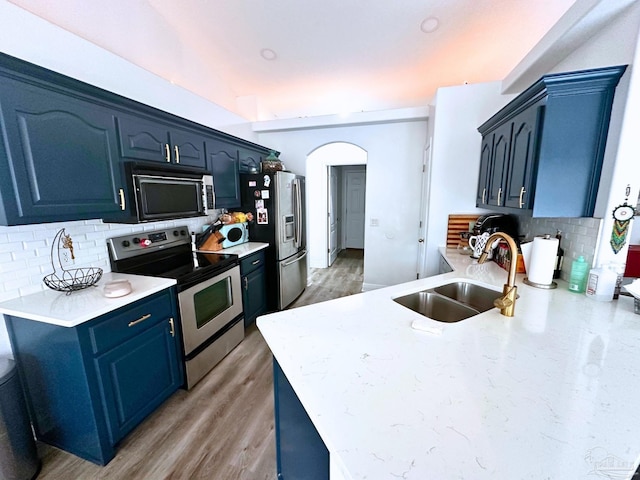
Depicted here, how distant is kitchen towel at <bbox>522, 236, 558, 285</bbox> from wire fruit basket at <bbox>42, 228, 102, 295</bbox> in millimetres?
2809

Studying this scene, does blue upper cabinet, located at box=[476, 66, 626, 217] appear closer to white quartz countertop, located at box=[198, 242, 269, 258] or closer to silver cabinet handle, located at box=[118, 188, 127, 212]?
white quartz countertop, located at box=[198, 242, 269, 258]

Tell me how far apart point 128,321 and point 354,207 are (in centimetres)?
588

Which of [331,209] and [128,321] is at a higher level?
[331,209]

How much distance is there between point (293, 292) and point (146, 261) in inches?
72.3

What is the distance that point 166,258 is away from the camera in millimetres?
2342

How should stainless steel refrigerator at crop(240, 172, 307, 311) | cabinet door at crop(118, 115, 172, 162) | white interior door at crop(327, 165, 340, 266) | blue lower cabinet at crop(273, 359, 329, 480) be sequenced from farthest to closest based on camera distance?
white interior door at crop(327, 165, 340, 266) → stainless steel refrigerator at crop(240, 172, 307, 311) → cabinet door at crop(118, 115, 172, 162) → blue lower cabinet at crop(273, 359, 329, 480)

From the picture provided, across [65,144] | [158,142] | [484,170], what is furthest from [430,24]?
[65,144]

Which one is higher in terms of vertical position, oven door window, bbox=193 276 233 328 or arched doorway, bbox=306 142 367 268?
arched doorway, bbox=306 142 367 268

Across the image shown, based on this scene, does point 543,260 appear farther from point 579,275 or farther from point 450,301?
point 450,301

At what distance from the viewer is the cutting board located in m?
2.71

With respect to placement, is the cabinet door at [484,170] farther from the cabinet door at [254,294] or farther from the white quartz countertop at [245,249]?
the cabinet door at [254,294]

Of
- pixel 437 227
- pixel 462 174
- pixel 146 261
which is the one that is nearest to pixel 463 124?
pixel 462 174

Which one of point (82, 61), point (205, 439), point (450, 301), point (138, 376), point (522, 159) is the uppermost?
point (82, 61)

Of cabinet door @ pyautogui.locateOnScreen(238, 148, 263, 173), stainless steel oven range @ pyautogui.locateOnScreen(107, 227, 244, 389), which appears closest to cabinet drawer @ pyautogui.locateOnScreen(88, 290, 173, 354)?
stainless steel oven range @ pyautogui.locateOnScreen(107, 227, 244, 389)
